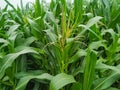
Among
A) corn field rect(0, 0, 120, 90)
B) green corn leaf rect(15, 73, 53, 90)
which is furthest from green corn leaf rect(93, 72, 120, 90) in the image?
green corn leaf rect(15, 73, 53, 90)

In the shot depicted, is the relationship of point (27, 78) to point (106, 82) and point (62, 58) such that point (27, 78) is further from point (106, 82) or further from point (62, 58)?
point (106, 82)

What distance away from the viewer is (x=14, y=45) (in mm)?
1184

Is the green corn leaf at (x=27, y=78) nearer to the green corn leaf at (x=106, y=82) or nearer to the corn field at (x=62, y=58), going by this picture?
the corn field at (x=62, y=58)

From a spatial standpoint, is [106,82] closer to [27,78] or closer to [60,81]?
[60,81]

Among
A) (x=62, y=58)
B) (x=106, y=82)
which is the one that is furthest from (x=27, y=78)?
(x=106, y=82)

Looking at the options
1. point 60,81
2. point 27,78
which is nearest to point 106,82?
point 60,81

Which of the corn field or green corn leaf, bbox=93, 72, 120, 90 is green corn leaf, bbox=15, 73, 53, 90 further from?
green corn leaf, bbox=93, 72, 120, 90

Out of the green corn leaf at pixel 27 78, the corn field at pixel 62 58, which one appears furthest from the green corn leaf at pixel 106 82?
the green corn leaf at pixel 27 78

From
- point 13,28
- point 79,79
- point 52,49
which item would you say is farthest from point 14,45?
point 79,79

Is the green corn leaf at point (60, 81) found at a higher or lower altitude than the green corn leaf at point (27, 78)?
higher

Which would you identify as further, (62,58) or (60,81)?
(62,58)

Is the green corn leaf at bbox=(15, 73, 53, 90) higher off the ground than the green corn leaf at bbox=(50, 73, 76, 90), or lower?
lower

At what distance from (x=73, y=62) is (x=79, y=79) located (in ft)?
0.21

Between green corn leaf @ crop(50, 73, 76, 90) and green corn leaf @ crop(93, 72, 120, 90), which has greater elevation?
green corn leaf @ crop(50, 73, 76, 90)
